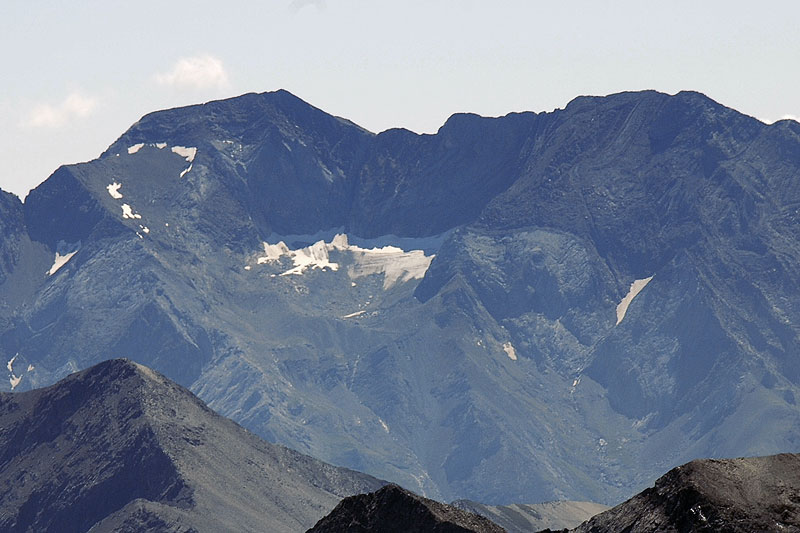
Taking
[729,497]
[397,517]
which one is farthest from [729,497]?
[397,517]

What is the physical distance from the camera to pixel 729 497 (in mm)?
86250

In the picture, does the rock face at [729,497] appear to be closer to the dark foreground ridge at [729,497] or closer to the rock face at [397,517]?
the dark foreground ridge at [729,497]

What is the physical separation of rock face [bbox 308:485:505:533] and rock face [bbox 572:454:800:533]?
1331cm

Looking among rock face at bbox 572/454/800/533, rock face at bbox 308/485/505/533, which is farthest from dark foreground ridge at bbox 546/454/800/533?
rock face at bbox 308/485/505/533

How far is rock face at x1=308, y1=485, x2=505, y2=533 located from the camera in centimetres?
10189

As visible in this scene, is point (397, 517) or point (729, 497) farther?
point (397, 517)

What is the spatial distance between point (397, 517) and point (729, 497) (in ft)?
75.8

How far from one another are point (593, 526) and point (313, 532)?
17.2 metres

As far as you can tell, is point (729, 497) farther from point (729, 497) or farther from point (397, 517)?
point (397, 517)

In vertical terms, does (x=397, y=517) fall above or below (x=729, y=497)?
above

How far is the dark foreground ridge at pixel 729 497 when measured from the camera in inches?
3351

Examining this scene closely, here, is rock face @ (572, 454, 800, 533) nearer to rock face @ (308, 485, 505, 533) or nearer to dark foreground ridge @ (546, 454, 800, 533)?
dark foreground ridge @ (546, 454, 800, 533)

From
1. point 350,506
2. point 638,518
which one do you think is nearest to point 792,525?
point 638,518

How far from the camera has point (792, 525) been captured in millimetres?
84812
